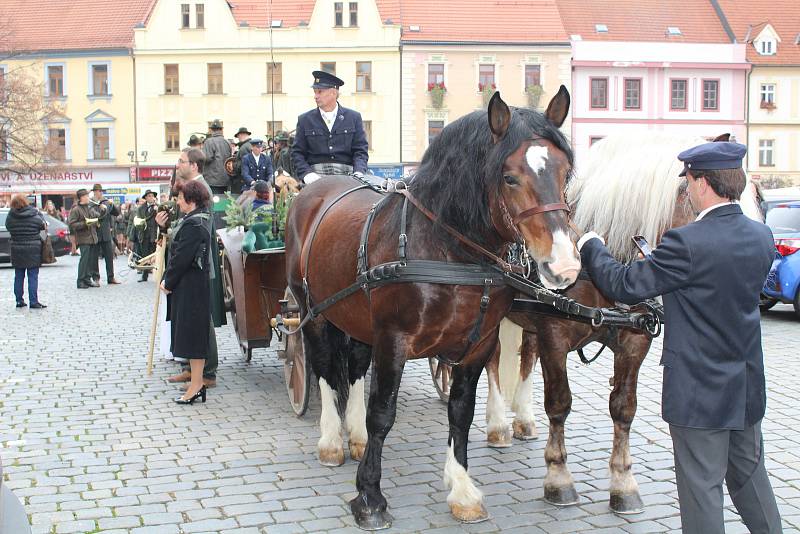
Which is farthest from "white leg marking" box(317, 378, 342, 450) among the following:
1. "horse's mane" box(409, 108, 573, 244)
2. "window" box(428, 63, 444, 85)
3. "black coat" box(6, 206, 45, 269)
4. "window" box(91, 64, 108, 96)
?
"window" box(91, 64, 108, 96)

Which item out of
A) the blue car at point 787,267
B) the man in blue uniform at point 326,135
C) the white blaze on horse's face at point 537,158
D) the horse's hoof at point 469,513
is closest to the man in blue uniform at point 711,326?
the white blaze on horse's face at point 537,158

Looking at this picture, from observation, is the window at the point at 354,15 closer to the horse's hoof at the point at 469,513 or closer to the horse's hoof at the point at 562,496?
the horse's hoof at the point at 562,496

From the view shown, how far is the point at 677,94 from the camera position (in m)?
46.5

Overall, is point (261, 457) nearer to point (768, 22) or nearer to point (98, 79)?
point (98, 79)

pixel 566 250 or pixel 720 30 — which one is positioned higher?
pixel 720 30

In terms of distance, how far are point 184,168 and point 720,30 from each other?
157 feet

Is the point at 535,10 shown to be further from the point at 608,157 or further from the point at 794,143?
the point at 608,157

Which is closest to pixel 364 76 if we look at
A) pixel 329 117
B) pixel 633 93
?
pixel 633 93

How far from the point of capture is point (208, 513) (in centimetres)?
462

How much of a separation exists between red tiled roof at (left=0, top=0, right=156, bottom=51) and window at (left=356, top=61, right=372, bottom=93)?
450 inches

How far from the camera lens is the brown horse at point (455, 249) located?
12.3ft

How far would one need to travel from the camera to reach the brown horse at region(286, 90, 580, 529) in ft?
12.3

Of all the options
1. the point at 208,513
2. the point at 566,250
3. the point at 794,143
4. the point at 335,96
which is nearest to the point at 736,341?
the point at 566,250

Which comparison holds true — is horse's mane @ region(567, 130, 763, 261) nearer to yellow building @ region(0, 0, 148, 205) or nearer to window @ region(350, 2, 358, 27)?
window @ region(350, 2, 358, 27)
